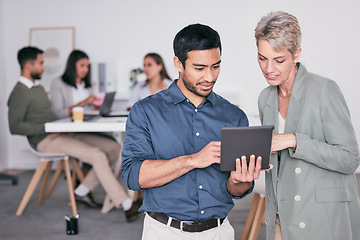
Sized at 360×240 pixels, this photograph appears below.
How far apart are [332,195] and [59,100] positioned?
10.9 feet

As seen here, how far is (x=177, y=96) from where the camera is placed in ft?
5.30

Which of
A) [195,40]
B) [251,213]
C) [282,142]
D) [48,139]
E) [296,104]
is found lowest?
[251,213]

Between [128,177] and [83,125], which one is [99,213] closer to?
[83,125]

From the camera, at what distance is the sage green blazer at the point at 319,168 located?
1518 mm

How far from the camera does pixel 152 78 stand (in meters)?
4.79

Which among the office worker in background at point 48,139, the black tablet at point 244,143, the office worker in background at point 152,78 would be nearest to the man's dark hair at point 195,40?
the black tablet at point 244,143

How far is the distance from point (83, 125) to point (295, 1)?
340 cm

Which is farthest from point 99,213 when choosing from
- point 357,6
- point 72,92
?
point 357,6

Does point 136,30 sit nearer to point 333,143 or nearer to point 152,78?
point 152,78

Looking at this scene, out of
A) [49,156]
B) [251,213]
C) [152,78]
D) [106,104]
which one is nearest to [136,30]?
[152,78]

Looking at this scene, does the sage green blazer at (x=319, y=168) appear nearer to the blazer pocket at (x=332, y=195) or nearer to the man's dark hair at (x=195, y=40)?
the blazer pocket at (x=332, y=195)

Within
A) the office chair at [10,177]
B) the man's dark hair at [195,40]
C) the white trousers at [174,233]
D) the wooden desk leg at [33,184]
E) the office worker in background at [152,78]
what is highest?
the man's dark hair at [195,40]

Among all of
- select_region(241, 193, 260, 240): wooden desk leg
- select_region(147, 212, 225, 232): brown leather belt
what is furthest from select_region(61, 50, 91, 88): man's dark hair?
select_region(147, 212, 225, 232): brown leather belt

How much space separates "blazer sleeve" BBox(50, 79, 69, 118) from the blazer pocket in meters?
3.16
